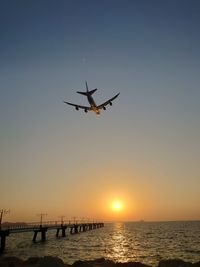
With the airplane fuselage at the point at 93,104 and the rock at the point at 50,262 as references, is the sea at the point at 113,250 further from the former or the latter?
the airplane fuselage at the point at 93,104

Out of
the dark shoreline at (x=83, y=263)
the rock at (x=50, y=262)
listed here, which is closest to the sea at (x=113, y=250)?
the dark shoreline at (x=83, y=263)

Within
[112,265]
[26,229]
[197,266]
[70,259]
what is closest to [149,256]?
[70,259]

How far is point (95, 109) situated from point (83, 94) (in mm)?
3230

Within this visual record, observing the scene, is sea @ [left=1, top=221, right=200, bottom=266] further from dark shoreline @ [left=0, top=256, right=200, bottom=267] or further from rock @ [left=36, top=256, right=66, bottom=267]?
rock @ [left=36, top=256, right=66, bottom=267]

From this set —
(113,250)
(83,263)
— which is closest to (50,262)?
(83,263)

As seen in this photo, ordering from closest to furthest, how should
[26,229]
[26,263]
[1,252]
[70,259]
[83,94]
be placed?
[26,263] → [70,259] → [83,94] → [1,252] → [26,229]

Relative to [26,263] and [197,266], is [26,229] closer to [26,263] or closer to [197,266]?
[26,263]

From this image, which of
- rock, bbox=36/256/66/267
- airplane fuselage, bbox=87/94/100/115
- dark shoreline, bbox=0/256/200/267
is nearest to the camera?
rock, bbox=36/256/66/267

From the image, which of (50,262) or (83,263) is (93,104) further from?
(50,262)

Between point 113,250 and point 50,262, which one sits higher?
point 50,262

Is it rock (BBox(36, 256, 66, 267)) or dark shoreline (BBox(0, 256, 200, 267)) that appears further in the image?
dark shoreline (BBox(0, 256, 200, 267))

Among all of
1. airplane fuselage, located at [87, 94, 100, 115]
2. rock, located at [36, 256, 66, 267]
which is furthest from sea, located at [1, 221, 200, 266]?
airplane fuselage, located at [87, 94, 100, 115]

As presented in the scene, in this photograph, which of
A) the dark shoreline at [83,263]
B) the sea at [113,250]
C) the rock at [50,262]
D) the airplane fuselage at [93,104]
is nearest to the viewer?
the rock at [50,262]

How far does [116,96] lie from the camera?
2163 inches
